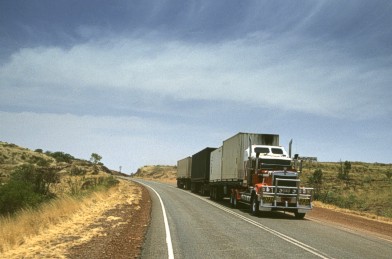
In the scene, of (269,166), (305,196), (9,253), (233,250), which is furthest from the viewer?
(269,166)

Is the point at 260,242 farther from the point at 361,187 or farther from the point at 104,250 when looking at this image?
the point at 361,187

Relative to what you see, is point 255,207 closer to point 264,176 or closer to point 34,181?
point 264,176

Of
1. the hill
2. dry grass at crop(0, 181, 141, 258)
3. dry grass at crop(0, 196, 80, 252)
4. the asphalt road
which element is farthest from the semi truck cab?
the hill

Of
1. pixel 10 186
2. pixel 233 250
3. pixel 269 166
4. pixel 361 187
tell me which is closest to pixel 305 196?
pixel 269 166

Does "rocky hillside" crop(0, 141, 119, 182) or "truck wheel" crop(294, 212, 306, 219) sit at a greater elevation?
"rocky hillside" crop(0, 141, 119, 182)

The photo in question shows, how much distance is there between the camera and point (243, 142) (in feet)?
77.6

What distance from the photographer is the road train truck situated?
1942 centimetres

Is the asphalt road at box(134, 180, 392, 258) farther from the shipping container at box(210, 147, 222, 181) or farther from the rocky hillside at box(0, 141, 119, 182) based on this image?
the rocky hillside at box(0, 141, 119, 182)

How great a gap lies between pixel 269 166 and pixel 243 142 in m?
3.06

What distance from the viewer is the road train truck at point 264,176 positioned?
19422 millimetres

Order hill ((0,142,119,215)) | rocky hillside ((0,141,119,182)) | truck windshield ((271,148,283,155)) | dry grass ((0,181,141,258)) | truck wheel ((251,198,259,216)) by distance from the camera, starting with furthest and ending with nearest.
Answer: rocky hillside ((0,141,119,182)) < hill ((0,142,119,215)) < truck windshield ((271,148,283,155)) < truck wheel ((251,198,259,216)) < dry grass ((0,181,141,258))

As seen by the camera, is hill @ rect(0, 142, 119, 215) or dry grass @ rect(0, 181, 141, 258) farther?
hill @ rect(0, 142, 119, 215)

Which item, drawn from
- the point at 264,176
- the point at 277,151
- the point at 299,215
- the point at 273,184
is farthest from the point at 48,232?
the point at 277,151

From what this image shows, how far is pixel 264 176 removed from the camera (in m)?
20.5
